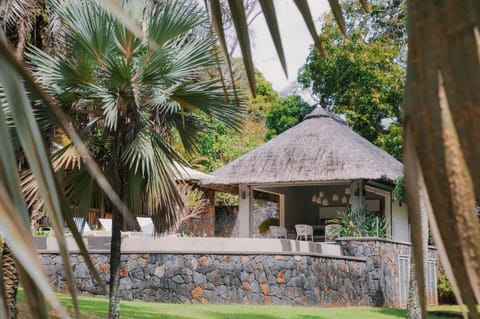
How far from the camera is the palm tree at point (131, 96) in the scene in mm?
7508

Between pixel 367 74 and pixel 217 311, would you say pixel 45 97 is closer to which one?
pixel 217 311

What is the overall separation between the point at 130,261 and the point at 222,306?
191 cm

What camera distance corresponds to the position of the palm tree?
751 centimetres

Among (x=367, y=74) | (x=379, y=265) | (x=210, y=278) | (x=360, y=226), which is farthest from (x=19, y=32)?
(x=367, y=74)

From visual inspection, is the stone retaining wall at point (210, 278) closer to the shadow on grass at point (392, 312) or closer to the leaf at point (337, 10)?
the shadow on grass at point (392, 312)

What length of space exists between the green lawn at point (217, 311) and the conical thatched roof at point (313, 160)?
4.05m

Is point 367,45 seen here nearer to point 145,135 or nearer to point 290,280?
point 290,280

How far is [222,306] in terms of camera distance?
12109 mm

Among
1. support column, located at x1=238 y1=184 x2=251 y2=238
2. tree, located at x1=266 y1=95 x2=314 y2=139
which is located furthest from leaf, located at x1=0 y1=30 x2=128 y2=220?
tree, located at x1=266 y1=95 x2=314 y2=139

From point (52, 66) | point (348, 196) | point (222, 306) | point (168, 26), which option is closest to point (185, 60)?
point (168, 26)

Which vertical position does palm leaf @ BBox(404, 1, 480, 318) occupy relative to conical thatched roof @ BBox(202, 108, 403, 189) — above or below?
below

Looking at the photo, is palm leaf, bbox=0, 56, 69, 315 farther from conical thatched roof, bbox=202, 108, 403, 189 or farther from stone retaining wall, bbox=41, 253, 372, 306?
conical thatched roof, bbox=202, 108, 403, 189

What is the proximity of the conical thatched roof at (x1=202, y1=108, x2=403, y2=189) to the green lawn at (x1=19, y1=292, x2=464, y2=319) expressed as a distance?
13.3 ft

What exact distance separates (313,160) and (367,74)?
8562 millimetres
